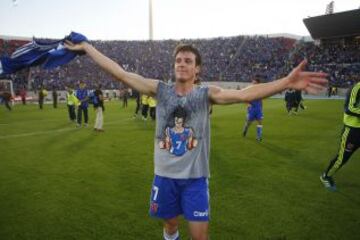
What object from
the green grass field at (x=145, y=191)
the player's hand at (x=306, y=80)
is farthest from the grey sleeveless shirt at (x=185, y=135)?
the green grass field at (x=145, y=191)

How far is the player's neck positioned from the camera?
3.49 metres

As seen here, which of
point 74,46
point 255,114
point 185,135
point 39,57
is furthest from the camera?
point 255,114

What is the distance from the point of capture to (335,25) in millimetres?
46719

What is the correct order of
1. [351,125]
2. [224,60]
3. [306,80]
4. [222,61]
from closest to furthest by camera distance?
[306,80], [351,125], [222,61], [224,60]

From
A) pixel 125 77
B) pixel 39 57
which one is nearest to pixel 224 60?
pixel 39 57

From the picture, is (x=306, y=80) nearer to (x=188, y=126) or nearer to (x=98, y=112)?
(x=188, y=126)

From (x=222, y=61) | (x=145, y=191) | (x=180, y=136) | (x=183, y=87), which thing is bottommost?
(x=145, y=191)

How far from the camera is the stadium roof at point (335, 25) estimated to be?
43.4m

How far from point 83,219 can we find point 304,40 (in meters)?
65.1

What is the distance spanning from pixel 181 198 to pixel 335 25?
50.3m

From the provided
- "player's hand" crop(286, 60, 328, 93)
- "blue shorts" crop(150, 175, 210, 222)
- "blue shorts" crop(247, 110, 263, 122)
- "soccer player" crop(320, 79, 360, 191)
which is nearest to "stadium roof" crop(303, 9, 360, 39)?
"blue shorts" crop(247, 110, 263, 122)

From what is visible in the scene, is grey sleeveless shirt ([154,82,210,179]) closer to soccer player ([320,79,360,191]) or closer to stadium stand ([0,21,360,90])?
soccer player ([320,79,360,191])

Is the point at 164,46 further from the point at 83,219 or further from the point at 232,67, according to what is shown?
the point at 83,219

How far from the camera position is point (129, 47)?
214 ft
